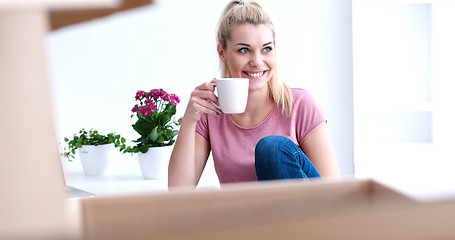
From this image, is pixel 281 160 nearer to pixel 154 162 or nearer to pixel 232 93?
pixel 232 93

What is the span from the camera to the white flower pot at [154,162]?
2213 mm

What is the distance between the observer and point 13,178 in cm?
43

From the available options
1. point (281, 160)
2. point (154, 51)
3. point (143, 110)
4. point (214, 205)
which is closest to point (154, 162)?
point (143, 110)

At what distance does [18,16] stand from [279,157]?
128cm

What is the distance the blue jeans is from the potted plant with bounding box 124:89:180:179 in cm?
63

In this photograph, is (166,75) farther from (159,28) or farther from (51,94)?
(51,94)

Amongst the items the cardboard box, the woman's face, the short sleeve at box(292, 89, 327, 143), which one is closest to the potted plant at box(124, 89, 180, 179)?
the woman's face

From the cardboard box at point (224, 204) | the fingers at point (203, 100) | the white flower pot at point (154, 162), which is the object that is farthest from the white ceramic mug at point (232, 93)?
the cardboard box at point (224, 204)

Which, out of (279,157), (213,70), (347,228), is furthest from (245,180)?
(347,228)

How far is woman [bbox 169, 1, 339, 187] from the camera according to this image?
1.90m

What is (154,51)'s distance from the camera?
10.1 ft

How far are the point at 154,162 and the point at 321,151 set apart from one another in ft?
2.18

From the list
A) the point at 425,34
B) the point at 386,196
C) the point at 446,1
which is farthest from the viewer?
the point at 425,34

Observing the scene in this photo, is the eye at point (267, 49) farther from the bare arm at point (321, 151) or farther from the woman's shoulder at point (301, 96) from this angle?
the bare arm at point (321, 151)
